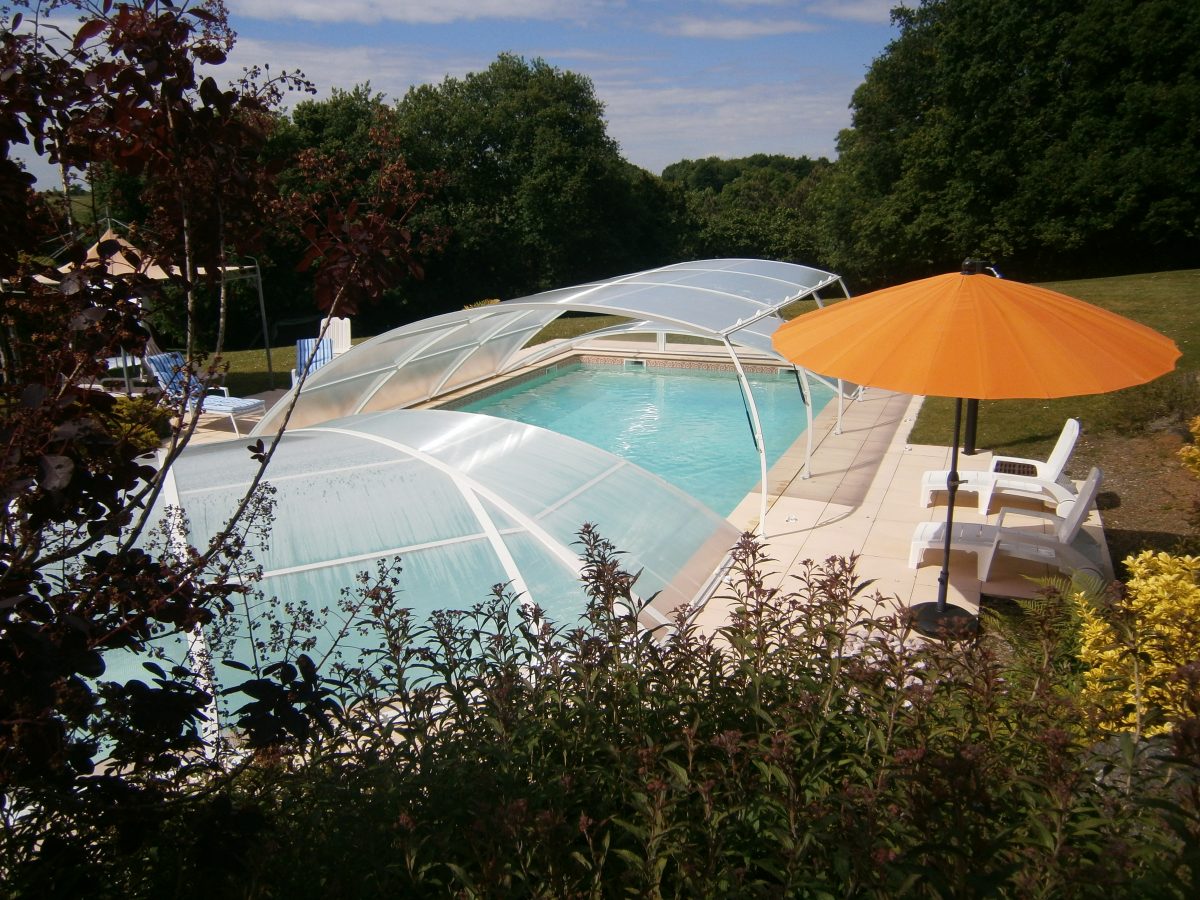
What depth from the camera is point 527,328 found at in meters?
13.9

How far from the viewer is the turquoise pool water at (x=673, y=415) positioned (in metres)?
10.6

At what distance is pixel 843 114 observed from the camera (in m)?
34.0

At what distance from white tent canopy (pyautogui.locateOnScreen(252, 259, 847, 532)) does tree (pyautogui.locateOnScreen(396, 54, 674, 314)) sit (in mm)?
16483

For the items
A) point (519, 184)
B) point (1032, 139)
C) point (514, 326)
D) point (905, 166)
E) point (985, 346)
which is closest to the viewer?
point (985, 346)

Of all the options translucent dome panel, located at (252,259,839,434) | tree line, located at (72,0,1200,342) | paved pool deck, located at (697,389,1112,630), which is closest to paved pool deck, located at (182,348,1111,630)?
paved pool deck, located at (697,389,1112,630)

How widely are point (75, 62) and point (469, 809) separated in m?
2.37

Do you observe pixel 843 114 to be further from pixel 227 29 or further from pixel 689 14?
pixel 227 29

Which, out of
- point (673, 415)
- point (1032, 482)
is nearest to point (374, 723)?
point (1032, 482)

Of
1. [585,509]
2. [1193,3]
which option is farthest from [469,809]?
[1193,3]

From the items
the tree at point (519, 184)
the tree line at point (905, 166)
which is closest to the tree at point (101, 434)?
the tree line at point (905, 166)

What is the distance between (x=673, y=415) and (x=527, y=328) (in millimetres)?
2928

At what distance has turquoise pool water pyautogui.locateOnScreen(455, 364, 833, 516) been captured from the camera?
10.6m

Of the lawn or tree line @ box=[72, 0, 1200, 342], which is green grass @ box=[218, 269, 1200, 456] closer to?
the lawn

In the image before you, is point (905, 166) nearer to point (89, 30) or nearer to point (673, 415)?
point (673, 415)
